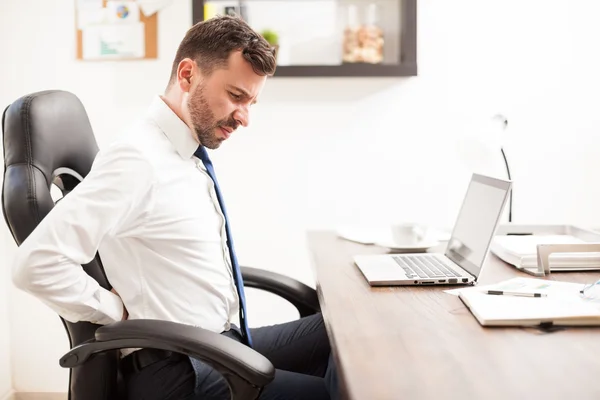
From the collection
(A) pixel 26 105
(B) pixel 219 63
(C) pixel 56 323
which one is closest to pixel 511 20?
(B) pixel 219 63

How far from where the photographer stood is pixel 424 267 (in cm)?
156

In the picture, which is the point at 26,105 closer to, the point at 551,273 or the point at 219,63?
the point at 219,63

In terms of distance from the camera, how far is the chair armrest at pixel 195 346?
107 cm

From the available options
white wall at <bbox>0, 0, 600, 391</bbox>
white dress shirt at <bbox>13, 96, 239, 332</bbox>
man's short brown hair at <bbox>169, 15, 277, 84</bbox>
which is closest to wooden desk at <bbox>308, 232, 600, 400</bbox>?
white dress shirt at <bbox>13, 96, 239, 332</bbox>

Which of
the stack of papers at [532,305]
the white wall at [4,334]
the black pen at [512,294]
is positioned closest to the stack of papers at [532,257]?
the stack of papers at [532,305]

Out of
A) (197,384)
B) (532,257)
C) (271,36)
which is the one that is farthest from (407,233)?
(271,36)

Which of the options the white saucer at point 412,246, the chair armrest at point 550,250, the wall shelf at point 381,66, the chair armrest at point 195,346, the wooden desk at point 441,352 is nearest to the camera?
the wooden desk at point 441,352

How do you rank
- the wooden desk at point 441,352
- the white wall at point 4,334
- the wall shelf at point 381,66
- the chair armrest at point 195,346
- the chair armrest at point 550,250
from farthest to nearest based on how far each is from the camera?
1. the white wall at point 4,334
2. the wall shelf at point 381,66
3. the chair armrest at point 550,250
4. the chair armrest at point 195,346
5. the wooden desk at point 441,352

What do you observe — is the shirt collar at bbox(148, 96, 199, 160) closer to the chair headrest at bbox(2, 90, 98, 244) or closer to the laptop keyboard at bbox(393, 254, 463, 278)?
the chair headrest at bbox(2, 90, 98, 244)

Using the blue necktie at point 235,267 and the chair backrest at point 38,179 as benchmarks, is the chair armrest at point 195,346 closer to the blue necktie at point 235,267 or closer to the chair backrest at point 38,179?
the chair backrest at point 38,179

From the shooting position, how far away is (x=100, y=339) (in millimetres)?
1137

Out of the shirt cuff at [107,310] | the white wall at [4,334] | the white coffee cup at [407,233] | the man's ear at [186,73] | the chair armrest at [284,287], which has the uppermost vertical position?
the man's ear at [186,73]

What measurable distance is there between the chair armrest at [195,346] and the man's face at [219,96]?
484 mm

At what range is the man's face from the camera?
142 cm
